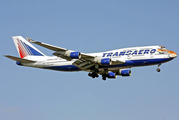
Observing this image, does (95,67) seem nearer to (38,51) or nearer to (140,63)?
(140,63)

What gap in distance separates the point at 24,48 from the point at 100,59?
1722cm

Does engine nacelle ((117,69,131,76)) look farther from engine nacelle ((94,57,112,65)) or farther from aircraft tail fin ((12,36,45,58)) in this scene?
aircraft tail fin ((12,36,45,58))

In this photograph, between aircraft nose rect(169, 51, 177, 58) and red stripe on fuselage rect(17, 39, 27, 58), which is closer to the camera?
aircraft nose rect(169, 51, 177, 58)

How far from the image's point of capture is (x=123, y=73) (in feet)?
183

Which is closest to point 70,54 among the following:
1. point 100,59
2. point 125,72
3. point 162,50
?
point 100,59

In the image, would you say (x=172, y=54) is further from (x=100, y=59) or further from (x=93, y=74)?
(x=93, y=74)

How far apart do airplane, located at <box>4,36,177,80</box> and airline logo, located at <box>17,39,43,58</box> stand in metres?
0.19

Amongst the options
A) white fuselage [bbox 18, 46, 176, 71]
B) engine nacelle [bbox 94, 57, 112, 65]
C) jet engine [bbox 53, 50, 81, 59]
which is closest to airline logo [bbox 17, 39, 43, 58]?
jet engine [bbox 53, 50, 81, 59]

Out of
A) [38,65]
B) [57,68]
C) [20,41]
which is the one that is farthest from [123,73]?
[20,41]

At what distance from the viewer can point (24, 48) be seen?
5706 centimetres

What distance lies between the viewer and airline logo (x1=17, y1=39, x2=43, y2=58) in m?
56.3

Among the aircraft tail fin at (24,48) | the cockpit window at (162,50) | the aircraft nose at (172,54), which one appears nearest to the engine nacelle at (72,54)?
the aircraft tail fin at (24,48)

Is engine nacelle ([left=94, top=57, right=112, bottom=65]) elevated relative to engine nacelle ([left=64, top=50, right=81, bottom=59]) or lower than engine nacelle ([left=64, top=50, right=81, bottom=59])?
lower

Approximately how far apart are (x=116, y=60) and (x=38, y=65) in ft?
50.9
